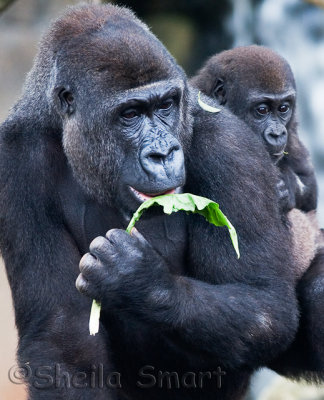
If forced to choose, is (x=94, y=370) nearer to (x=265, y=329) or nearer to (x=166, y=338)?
(x=166, y=338)

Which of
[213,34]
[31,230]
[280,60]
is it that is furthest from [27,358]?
[213,34]

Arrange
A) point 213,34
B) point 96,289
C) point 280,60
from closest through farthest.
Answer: point 96,289
point 280,60
point 213,34

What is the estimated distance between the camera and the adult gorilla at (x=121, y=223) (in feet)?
12.1

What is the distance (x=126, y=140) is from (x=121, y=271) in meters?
0.61

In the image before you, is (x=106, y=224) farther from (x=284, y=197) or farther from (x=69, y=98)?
(x=284, y=197)

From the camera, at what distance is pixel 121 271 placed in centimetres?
362

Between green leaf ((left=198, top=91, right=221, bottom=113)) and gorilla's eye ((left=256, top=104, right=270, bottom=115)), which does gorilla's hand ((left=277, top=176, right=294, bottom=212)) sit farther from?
gorilla's eye ((left=256, top=104, right=270, bottom=115))

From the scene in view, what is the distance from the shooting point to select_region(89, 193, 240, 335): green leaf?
3543 millimetres

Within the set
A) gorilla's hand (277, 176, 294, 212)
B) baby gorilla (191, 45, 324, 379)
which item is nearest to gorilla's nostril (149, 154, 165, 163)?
gorilla's hand (277, 176, 294, 212)

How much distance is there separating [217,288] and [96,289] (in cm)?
60

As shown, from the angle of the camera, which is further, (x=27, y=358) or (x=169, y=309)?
(x=27, y=358)

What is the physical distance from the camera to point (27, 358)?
13.3ft

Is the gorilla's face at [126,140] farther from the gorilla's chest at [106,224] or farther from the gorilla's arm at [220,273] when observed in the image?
the gorilla's arm at [220,273]

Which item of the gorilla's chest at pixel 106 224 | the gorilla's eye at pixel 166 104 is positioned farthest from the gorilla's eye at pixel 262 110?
the gorilla's eye at pixel 166 104
